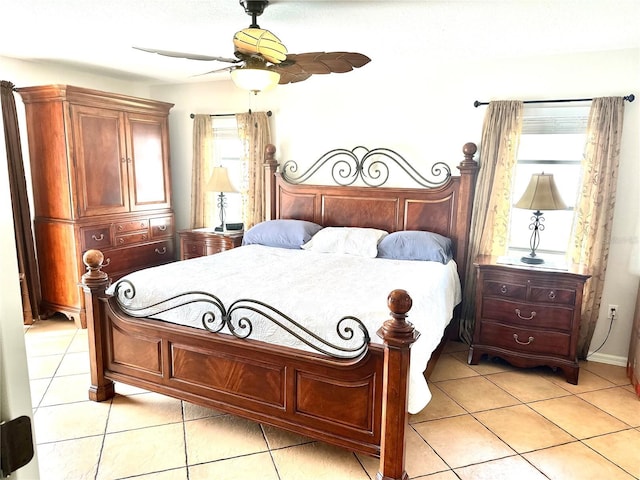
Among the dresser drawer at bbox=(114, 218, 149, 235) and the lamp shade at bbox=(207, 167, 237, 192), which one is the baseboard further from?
the dresser drawer at bbox=(114, 218, 149, 235)

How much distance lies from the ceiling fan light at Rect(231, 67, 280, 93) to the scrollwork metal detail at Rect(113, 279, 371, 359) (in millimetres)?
1232

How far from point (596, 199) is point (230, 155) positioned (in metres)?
3.69

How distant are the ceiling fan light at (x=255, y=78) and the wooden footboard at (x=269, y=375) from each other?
1.41 m

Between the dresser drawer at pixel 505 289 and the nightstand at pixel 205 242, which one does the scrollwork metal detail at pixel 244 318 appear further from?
the nightstand at pixel 205 242

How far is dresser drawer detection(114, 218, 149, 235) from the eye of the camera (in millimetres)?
4488

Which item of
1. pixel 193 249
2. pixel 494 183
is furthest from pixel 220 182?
pixel 494 183

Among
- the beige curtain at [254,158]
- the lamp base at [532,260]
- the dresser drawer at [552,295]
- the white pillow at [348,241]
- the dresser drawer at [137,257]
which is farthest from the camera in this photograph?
the beige curtain at [254,158]

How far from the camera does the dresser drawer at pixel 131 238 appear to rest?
4.51 meters

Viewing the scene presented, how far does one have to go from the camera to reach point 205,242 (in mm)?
4742

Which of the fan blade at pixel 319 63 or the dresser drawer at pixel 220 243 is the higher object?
the fan blade at pixel 319 63

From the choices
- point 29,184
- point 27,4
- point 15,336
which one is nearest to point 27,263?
point 29,184

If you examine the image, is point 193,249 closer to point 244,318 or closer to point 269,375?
point 244,318

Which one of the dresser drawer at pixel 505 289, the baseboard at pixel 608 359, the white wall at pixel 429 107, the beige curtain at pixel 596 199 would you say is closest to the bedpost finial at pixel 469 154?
the white wall at pixel 429 107

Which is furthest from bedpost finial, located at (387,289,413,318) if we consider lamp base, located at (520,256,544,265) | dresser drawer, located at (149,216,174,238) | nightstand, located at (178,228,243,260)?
Result: dresser drawer, located at (149,216,174,238)
